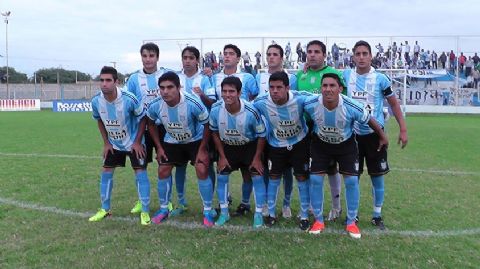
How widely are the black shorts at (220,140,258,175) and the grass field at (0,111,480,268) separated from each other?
0.69 metres

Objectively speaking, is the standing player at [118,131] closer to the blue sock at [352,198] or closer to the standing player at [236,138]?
the standing player at [236,138]

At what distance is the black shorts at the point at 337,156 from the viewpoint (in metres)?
5.27

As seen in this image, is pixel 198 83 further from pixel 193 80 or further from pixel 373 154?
pixel 373 154

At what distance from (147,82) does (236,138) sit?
5.04ft

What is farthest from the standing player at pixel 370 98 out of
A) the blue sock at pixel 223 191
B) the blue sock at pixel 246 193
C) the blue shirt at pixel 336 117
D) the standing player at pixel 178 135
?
the standing player at pixel 178 135

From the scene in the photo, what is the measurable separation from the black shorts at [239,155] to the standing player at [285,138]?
0.21 metres

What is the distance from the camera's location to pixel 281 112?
5281 millimetres

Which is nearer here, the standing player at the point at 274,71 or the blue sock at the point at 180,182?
the standing player at the point at 274,71

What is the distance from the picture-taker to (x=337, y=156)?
5.31 meters

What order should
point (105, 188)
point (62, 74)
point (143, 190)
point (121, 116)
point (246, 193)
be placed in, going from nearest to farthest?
point (121, 116) < point (143, 190) < point (105, 188) < point (246, 193) < point (62, 74)

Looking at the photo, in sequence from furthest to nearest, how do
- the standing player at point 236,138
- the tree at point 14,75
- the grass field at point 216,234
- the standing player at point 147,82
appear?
the tree at point 14,75 < the standing player at point 147,82 < the standing player at point 236,138 < the grass field at point 216,234

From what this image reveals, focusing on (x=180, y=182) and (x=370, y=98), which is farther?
(x=180, y=182)

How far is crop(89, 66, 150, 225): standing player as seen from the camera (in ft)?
18.8

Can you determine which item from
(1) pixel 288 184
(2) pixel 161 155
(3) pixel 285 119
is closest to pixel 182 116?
(2) pixel 161 155
